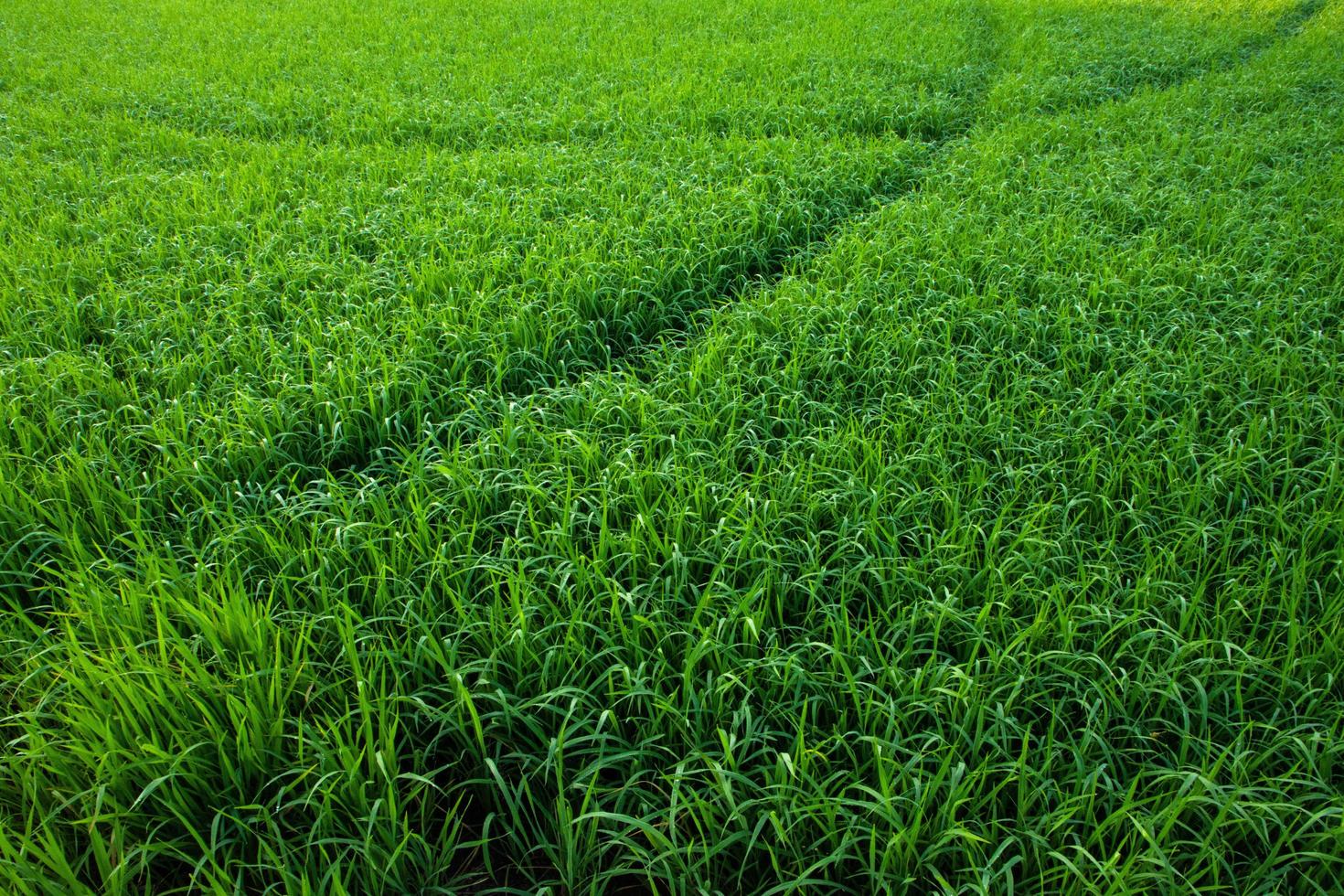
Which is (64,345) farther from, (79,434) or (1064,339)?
(1064,339)

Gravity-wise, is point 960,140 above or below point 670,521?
above

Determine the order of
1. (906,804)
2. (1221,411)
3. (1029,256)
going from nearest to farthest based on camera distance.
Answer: (906,804)
(1221,411)
(1029,256)

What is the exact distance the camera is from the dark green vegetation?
2.04 meters

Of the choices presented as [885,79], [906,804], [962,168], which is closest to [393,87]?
[885,79]

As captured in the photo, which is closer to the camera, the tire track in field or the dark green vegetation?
the dark green vegetation

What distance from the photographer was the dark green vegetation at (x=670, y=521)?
80.4 inches

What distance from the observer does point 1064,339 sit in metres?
4.31

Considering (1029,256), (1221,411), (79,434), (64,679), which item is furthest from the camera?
(1029,256)

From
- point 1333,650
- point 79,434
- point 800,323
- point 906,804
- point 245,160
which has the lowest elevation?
point 1333,650

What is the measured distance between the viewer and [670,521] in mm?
3006

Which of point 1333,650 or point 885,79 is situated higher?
point 885,79

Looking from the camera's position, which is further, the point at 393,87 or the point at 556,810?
the point at 393,87

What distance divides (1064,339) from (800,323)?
4.62 ft

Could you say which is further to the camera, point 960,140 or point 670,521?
point 960,140
